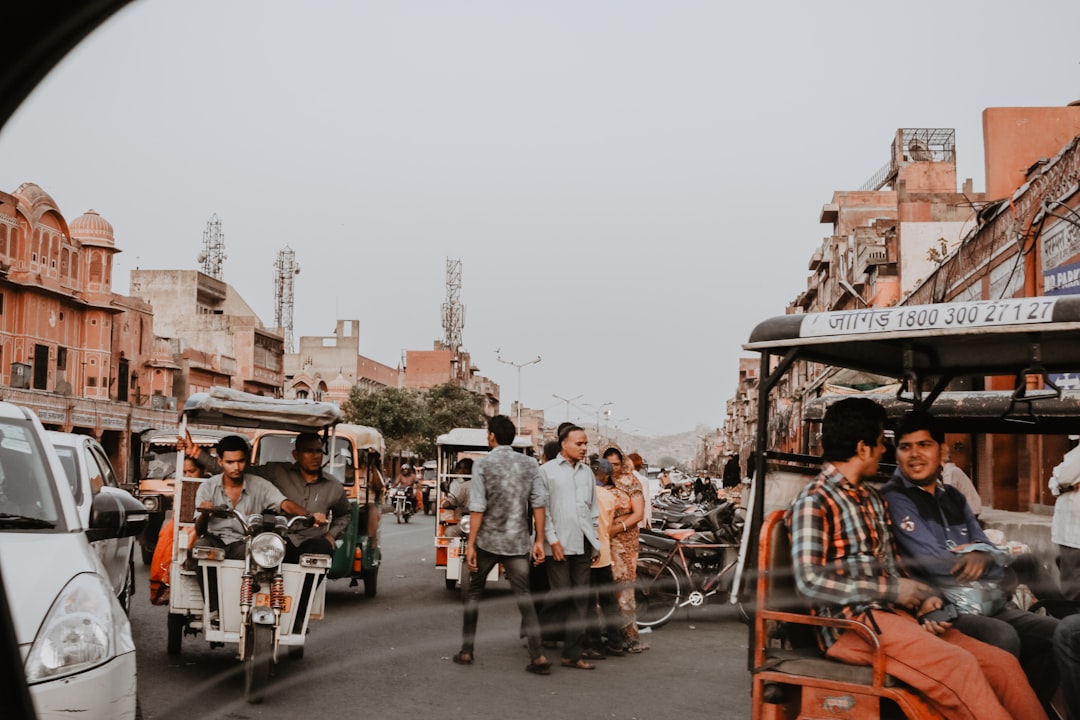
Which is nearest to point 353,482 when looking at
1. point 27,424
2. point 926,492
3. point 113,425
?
point 27,424

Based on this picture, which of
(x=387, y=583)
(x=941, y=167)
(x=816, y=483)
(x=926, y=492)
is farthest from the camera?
(x=941, y=167)

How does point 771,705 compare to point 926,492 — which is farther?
point 926,492

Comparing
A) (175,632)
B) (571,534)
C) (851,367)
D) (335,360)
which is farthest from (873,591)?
(335,360)

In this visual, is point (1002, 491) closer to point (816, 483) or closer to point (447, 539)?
point (447, 539)

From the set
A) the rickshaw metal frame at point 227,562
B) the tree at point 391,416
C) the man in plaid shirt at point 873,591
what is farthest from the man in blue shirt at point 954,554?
the tree at point 391,416

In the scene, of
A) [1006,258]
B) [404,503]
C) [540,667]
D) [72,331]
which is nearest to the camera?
[540,667]

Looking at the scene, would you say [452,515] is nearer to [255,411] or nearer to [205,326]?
[255,411]

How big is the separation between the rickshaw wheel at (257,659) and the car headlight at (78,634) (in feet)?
10.9

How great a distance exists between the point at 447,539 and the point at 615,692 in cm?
689

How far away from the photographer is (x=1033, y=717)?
4766 millimetres

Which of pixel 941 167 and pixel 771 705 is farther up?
pixel 941 167

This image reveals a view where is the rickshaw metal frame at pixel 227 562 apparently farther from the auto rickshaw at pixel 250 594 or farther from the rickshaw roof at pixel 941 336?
the rickshaw roof at pixel 941 336

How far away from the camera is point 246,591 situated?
8367mm

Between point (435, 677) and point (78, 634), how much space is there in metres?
4.81
